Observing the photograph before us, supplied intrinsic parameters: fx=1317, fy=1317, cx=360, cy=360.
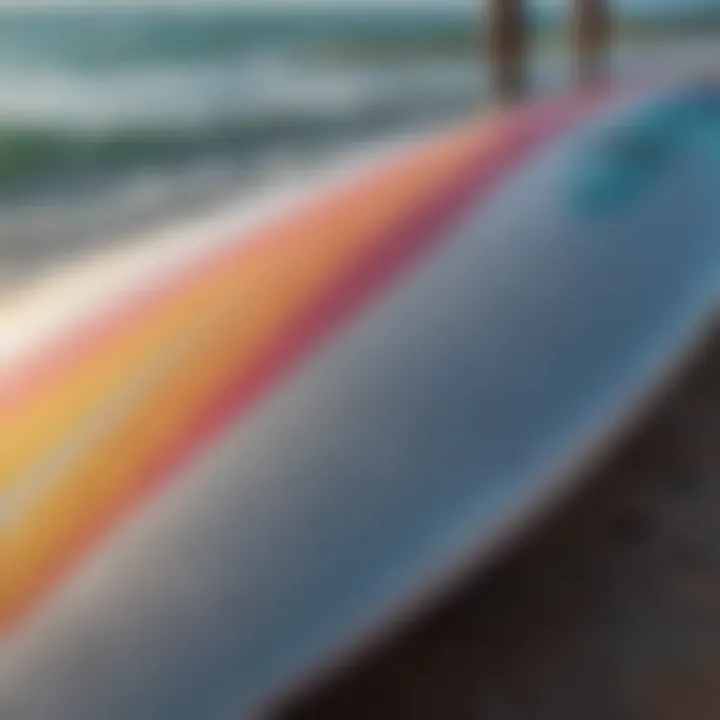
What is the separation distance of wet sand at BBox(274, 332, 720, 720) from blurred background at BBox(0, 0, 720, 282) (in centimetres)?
77

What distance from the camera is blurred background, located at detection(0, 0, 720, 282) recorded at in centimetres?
183

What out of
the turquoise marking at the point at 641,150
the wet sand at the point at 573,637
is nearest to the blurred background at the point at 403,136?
the wet sand at the point at 573,637

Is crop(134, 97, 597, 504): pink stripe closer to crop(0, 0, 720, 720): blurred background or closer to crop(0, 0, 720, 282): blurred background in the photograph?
crop(0, 0, 720, 720): blurred background

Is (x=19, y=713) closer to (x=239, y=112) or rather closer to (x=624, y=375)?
(x=624, y=375)

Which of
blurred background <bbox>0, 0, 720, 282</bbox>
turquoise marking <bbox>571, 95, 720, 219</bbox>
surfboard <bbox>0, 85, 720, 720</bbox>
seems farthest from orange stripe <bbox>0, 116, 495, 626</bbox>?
blurred background <bbox>0, 0, 720, 282</bbox>

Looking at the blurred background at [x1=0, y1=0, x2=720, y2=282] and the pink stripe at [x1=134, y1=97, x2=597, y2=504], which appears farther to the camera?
the blurred background at [x1=0, y1=0, x2=720, y2=282]

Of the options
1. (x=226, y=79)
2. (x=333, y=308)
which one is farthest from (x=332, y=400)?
(x=226, y=79)

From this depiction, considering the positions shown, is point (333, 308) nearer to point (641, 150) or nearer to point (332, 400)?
point (332, 400)

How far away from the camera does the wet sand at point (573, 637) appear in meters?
0.91

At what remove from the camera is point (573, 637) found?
3.18 feet

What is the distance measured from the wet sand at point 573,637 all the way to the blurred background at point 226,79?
0.77 meters

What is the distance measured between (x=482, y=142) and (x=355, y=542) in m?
0.44

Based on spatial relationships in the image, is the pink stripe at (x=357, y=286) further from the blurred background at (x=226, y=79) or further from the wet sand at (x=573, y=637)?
the blurred background at (x=226, y=79)

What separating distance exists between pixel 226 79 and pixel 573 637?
60.4 inches
